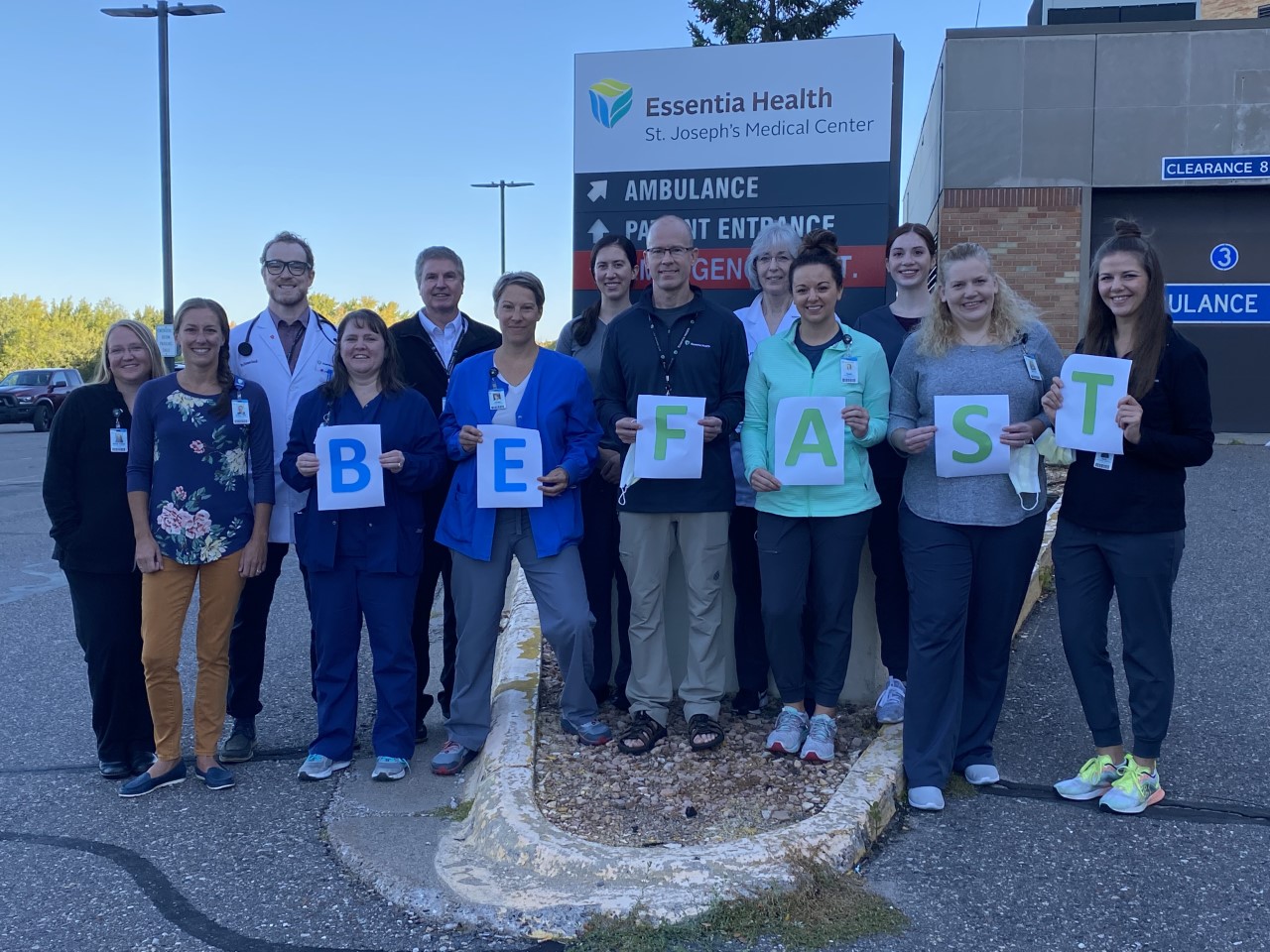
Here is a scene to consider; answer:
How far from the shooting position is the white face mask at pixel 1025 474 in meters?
4.20

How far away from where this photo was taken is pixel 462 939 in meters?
3.32

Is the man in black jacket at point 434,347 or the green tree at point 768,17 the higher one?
the green tree at point 768,17

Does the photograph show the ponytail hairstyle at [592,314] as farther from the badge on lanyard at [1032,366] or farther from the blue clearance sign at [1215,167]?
the blue clearance sign at [1215,167]

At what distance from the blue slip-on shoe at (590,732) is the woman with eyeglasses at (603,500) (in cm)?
33

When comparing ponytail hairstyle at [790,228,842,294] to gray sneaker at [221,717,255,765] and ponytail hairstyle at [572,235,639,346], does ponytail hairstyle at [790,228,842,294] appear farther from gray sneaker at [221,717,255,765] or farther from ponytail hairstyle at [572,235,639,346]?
gray sneaker at [221,717,255,765]

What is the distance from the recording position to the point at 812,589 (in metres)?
4.64

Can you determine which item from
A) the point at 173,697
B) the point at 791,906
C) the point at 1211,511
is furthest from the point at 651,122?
the point at 1211,511

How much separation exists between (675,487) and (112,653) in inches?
101

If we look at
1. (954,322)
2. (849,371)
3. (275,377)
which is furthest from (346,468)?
(954,322)

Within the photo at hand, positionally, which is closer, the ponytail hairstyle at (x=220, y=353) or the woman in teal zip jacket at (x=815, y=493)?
the woman in teal zip jacket at (x=815, y=493)

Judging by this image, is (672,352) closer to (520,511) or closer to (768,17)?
(520,511)

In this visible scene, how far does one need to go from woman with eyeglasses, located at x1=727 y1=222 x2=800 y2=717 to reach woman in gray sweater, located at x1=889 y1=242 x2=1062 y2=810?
817 millimetres

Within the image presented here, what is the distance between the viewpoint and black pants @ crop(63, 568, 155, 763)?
4.67 metres

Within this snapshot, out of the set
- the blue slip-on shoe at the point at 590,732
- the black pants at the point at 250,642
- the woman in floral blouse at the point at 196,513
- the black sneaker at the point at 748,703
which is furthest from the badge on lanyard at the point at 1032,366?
the black pants at the point at 250,642
